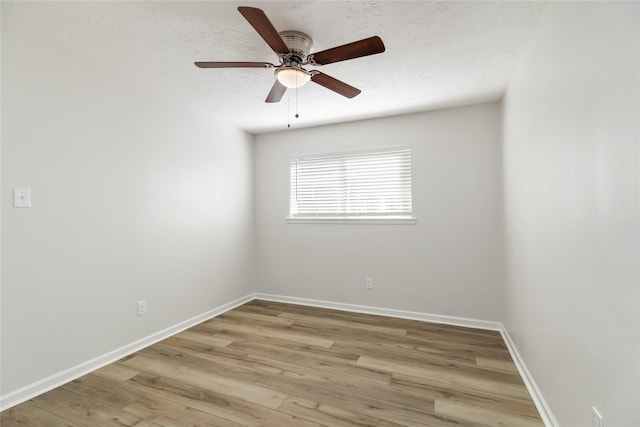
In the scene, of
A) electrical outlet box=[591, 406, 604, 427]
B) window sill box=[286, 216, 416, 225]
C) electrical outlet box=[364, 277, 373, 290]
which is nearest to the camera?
electrical outlet box=[591, 406, 604, 427]

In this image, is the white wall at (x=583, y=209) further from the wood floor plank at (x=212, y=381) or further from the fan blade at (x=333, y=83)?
the wood floor plank at (x=212, y=381)

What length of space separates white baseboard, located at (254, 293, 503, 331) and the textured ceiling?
89.4 inches

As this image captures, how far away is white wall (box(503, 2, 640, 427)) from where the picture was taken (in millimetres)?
938

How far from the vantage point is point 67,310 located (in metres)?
2.12

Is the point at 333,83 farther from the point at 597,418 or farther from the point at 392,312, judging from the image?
the point at 392,312

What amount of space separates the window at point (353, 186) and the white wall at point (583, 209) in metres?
1.48

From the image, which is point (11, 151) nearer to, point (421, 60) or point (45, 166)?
point (45, 166)

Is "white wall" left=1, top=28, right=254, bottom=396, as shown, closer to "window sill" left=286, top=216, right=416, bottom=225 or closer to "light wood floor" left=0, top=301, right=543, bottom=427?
"light wood floor" left=0, top=301, right=543, bottom=427

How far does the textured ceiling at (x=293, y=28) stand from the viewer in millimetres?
1681

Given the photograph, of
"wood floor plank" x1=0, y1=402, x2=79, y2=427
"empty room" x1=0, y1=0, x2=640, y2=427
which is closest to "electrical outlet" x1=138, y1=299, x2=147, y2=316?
"empty room" x1=0, y1=0, x2=640, y2=427

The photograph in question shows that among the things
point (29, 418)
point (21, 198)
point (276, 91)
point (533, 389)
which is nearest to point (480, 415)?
point (533, 389)

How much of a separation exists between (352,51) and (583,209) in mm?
1323

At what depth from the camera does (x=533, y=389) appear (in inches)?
74.8

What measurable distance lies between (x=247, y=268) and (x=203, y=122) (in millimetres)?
1935
